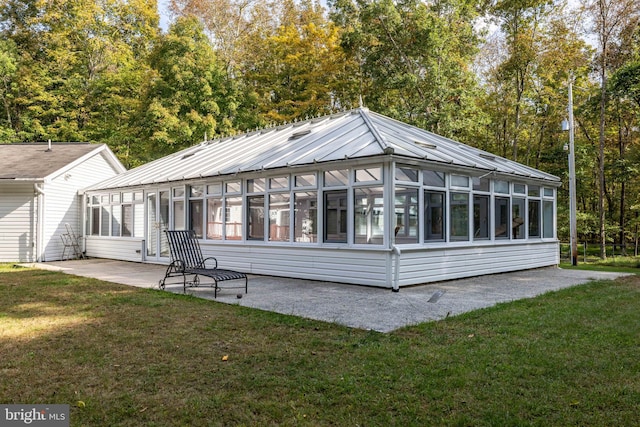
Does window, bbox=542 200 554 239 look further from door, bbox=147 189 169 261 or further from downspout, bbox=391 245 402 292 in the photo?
door, bbox=147 189 169 261

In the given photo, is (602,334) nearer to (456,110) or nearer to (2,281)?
(2,281)

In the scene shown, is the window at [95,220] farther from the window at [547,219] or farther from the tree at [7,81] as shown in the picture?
the window at [547,219]

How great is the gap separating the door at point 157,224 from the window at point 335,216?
5855 millimetres

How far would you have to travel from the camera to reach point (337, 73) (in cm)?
2177

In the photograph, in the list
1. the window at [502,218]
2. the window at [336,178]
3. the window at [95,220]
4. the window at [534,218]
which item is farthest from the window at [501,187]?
the window at [95,220]

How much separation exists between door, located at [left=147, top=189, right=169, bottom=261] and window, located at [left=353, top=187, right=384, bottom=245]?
661 cm

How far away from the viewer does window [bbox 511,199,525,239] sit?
11125 mm

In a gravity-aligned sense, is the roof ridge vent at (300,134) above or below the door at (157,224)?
above

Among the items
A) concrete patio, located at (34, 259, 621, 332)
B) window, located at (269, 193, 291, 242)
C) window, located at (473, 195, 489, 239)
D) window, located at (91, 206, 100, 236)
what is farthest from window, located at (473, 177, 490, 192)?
window, located at (91, 206, 100, 236)

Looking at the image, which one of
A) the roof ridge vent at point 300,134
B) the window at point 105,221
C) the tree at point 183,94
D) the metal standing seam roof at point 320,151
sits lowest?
the window at point 105,221

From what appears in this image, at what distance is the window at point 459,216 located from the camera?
9.41 meters

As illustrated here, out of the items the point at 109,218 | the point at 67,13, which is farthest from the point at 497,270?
the point at 67,13

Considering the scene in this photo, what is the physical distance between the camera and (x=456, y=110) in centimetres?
1844

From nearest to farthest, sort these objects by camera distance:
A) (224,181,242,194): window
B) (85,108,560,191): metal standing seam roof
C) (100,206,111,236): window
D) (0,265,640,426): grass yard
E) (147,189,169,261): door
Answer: (0,265,640,426): grass yard < (85,108,560,191): metal standing seam roof < (224,181,242,194): window < (147,189,169,261): door < (100,206,111,236): window
